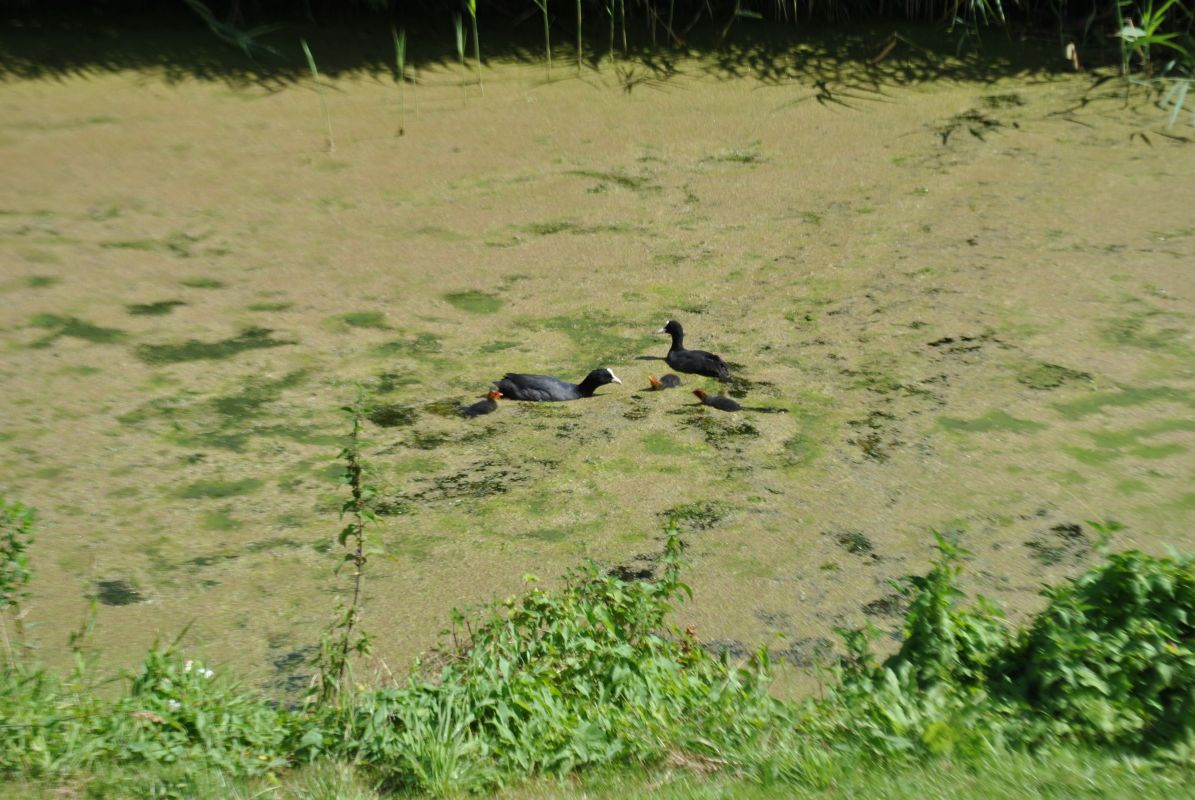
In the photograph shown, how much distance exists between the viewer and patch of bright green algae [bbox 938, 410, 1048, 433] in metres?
5.02

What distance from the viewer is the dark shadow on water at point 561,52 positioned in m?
8.07

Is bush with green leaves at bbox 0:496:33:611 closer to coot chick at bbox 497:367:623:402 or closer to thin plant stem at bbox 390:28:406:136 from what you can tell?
coot chick at bbox 497:367:623:402

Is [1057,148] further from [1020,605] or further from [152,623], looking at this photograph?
[152,623]

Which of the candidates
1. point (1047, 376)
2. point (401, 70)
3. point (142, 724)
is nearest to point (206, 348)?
point (142, 724)

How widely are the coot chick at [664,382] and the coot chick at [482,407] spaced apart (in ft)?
2.32

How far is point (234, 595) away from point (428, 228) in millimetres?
3224

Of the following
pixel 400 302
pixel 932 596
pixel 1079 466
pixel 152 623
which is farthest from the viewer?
pixel 400 302

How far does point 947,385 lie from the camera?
5348 mm

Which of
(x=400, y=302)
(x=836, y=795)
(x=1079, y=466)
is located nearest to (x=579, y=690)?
(x=836, y=795)

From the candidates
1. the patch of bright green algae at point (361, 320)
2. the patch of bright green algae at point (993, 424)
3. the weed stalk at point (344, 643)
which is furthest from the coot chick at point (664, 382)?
the weed stalk at point (344, 643)

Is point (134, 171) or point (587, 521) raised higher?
point (134, 171)

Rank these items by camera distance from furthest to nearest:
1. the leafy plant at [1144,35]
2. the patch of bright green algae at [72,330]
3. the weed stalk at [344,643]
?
the leafy plant at [1144,35]
the patch of bright green algae at [72,330]
the weed stalk at [344,643]

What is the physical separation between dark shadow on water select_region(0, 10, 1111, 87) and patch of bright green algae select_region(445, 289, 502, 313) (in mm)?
2712

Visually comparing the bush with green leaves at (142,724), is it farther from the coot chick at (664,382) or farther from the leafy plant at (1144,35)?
the leafy plant at (1144,35)
